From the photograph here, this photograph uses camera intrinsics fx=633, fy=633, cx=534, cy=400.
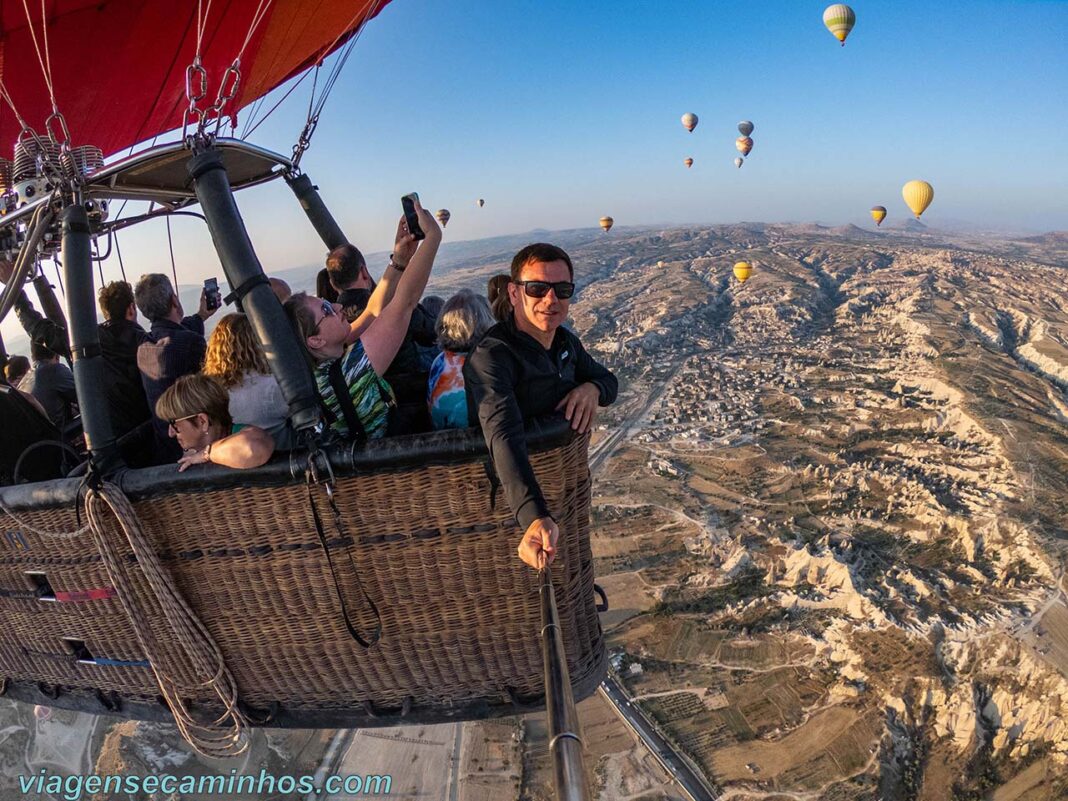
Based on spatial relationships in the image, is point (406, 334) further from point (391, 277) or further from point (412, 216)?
point (412, 216)

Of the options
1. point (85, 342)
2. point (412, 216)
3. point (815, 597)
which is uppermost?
point (412, 216)

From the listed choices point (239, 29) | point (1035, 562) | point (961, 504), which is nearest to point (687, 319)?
point (961, 504)

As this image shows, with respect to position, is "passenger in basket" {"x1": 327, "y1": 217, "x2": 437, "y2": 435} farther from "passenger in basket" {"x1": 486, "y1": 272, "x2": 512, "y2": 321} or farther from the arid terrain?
the arid terrain

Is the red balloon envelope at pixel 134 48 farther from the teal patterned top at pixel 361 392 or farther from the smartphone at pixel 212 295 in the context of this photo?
the teal patterned top at pixel 361 392

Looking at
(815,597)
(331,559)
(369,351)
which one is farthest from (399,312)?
(815,597)

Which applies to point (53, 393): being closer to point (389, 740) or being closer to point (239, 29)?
point (239, 29)

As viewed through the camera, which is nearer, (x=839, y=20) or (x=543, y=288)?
(x=543, y=288)
